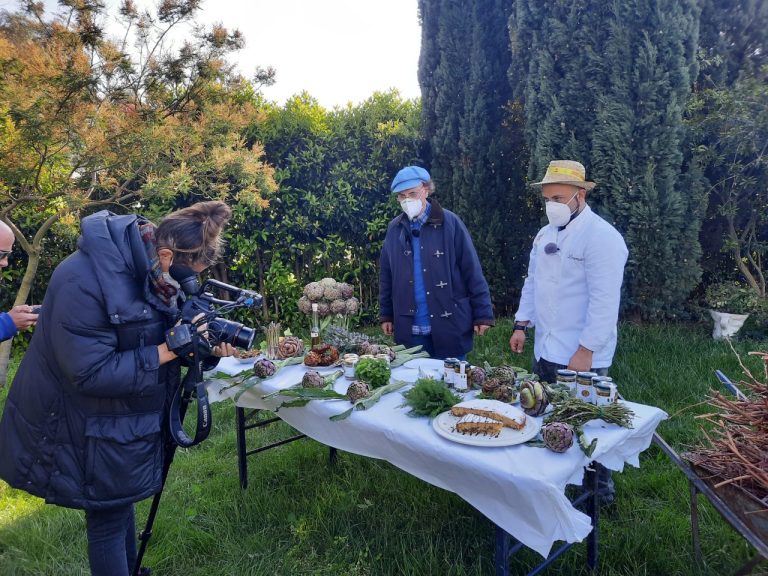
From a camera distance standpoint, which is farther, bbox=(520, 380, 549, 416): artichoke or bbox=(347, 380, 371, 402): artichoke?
bbox=(347, 380, 371, 402): artichoke

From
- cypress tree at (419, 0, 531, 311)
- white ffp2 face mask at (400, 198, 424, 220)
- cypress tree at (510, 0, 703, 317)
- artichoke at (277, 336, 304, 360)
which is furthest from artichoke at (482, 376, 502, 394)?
cypress tree at (419, 0, 531, 311)

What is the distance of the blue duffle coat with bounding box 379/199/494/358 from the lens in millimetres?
3418

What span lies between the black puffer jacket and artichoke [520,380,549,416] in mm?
1449

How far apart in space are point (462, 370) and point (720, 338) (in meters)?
3.92

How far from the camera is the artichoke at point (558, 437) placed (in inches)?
64.9

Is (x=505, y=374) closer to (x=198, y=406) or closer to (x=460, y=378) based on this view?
(x=460, y=378)

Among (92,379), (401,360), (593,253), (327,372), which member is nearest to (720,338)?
(593,253)

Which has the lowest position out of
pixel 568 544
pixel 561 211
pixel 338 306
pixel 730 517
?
pixel 568 544

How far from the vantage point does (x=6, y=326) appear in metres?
2.24

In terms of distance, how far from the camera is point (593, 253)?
102 inches

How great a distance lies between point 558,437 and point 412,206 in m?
→ 2.09

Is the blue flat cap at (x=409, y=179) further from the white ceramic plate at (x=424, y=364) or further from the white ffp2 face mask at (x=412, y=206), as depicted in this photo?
the white ceramic plate at (x=424, y=364)

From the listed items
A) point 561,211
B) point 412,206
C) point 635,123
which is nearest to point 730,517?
point 561,211

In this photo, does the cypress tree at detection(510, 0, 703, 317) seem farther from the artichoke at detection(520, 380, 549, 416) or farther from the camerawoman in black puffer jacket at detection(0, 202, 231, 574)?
the camerawoman in black puffer jacket at detection(0, 202, 231, 574)
